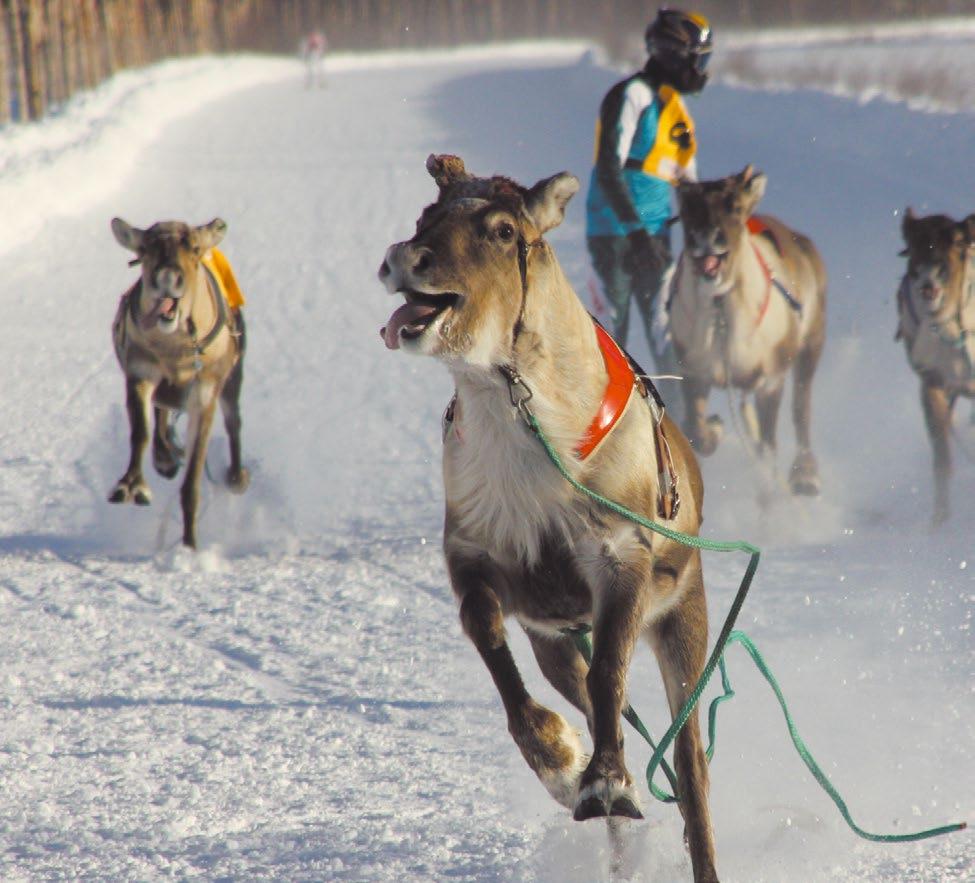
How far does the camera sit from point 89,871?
153 inches

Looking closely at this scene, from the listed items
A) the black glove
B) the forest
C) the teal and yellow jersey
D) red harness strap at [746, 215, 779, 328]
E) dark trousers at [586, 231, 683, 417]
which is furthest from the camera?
the forest

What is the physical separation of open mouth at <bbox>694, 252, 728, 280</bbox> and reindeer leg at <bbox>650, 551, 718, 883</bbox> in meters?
4.05

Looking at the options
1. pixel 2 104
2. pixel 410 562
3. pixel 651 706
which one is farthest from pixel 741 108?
pixel 651 706

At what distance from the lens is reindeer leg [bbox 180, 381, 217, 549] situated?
25.7 feet

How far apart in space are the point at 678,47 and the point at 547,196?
15.6 feet

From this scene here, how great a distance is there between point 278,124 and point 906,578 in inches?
892

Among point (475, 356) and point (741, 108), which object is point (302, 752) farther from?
point (741, 108)

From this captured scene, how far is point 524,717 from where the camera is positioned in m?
3.48

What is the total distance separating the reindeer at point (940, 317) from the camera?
740cm

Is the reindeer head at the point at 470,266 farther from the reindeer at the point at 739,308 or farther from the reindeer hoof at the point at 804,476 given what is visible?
the reindeer hoof at the point at 804,476

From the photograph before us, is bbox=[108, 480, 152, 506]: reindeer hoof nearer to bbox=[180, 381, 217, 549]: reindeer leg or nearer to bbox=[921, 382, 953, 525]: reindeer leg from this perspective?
bbox=[180, 381, 217, 549]: reindeer leg

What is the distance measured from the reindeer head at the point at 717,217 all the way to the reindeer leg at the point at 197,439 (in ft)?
Answer: 9.02

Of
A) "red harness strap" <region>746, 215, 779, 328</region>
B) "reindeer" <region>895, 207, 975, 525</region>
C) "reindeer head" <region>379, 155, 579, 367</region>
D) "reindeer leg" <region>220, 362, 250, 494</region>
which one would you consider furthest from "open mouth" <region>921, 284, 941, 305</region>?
"reindeer head" <region>379, 155, 579, 367</region>

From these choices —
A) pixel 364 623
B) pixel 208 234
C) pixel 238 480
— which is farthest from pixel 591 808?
pixel 238 480
